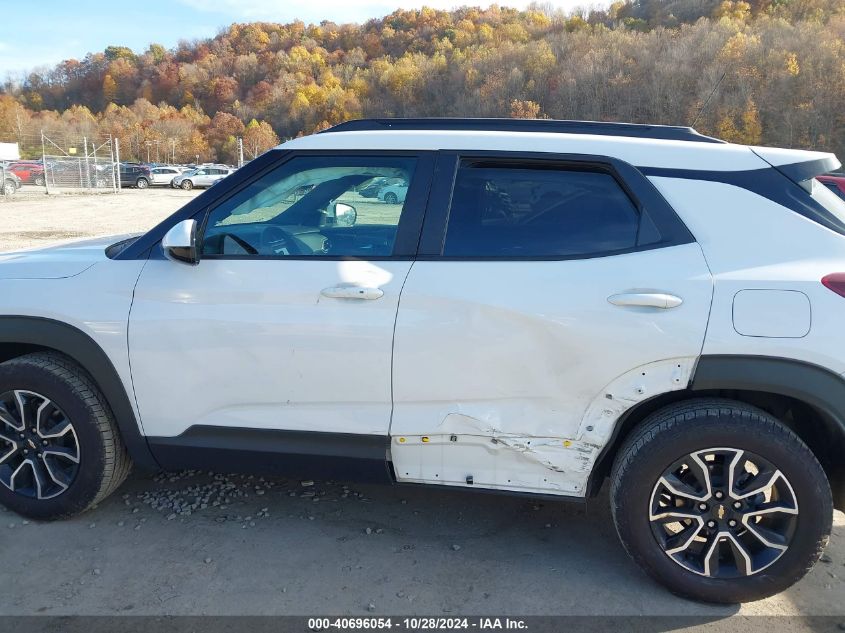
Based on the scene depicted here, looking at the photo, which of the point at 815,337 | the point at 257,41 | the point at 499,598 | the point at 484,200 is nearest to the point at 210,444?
the point at 499,598

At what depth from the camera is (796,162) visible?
2611 mm

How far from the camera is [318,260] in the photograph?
111 inches

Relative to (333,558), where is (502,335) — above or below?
above

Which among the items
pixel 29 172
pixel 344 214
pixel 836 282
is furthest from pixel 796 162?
pixel 29 172

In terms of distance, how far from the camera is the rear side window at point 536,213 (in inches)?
105

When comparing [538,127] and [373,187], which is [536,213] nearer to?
[538,127]

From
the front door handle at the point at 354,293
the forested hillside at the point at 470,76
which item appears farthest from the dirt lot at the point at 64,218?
the forested hillside at the point at 470,76

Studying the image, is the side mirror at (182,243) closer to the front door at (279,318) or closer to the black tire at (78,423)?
the front door at (279,318)

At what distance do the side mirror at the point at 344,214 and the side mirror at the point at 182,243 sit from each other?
2.06 feet

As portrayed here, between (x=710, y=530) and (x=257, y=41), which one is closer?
(x=710, y=530)

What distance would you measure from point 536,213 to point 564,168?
0.74ft

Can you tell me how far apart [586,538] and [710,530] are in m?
0.68

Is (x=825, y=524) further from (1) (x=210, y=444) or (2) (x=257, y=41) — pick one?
(2) (x=257, y=41)

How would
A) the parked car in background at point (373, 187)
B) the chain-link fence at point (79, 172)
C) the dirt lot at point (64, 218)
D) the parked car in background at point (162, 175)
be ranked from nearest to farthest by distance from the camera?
the parked car in background at point (373, 187), the dirt lot at point (64, 218), the chain-link fence at point (79, 172), the parked car in background at point (162, 175)
